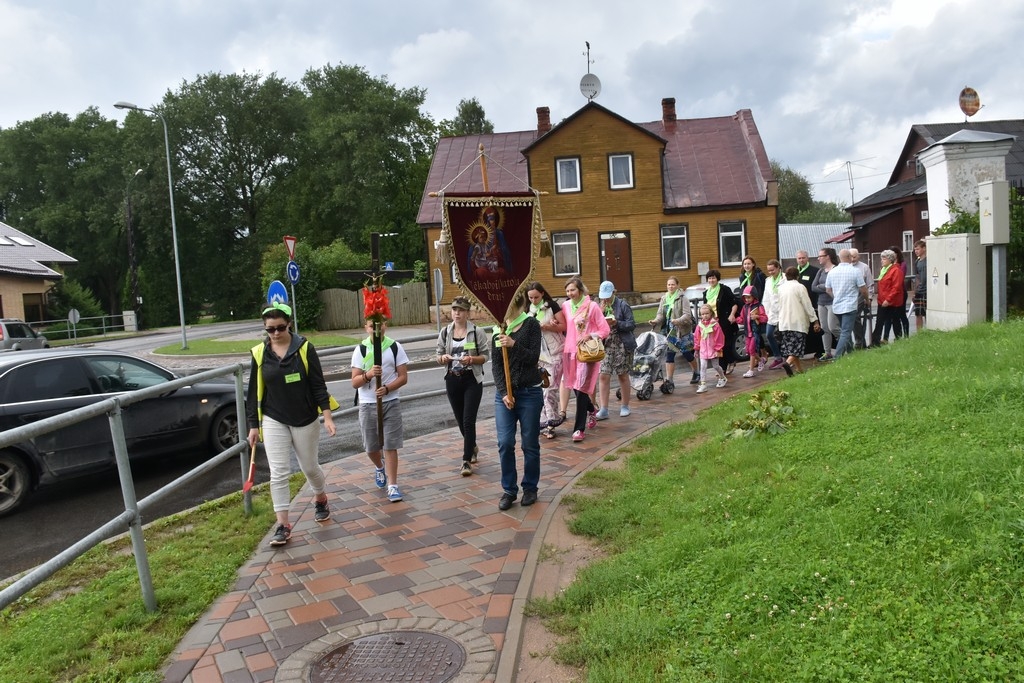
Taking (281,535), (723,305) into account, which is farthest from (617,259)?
(281,535)

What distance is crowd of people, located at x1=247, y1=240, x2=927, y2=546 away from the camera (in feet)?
19.4

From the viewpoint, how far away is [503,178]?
32.3 metres

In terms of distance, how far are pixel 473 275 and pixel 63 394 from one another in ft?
14.8

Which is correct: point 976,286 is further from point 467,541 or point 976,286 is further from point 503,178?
point 503,178

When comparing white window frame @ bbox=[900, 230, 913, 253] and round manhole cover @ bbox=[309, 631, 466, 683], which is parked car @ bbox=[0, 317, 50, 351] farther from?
white window frame @ bbox=[900, 230, 913, 253]

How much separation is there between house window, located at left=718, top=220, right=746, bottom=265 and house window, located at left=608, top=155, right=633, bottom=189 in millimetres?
A: 4129

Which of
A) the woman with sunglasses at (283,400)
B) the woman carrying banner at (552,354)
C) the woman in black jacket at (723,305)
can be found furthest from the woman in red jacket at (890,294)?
the woman with sunglasses at (283,400)

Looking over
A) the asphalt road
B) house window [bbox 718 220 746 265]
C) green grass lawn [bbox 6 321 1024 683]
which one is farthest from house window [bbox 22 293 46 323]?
green grass lawn [bbox 6 321 1024 683]

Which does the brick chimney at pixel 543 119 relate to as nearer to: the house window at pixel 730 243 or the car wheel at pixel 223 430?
the house window at pixel 730 243

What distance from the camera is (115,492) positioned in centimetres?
478

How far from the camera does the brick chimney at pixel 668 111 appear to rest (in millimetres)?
34250

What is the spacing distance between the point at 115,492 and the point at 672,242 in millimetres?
28233

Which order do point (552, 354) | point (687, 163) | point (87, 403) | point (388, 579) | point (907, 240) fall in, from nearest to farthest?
point (388, 579) < point (87, 403) < point (552, 354) < point (687, 163) < point (907, 240)

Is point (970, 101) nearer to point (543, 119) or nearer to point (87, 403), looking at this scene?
point (543, 119)
